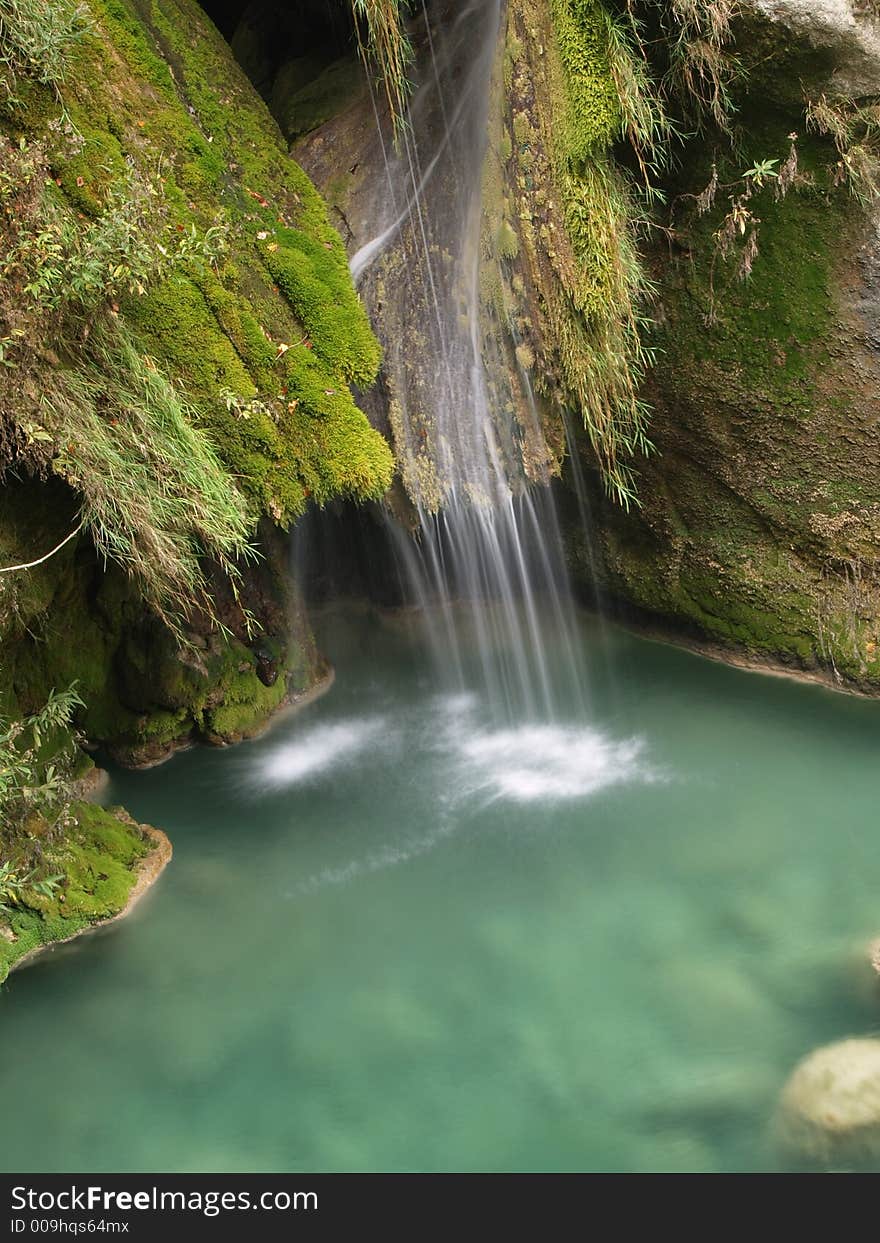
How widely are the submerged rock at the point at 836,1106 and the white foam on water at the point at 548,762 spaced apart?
2.26 metres

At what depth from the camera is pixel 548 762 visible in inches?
258

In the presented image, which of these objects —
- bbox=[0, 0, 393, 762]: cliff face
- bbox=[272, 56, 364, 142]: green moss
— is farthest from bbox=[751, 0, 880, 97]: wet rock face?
bbox=[0, 0, 393, 762]: cliff face

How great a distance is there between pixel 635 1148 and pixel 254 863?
2605mm

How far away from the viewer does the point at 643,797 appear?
611 centimetres

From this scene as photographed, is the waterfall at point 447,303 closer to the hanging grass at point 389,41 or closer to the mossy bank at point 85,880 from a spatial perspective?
the hanging grass at point 389,41

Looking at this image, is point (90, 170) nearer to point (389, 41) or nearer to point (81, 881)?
point (389, 41)

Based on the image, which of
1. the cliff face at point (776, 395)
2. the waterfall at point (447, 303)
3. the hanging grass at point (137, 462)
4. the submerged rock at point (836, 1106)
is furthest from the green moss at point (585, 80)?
the submerged rock at point (836, 1106)

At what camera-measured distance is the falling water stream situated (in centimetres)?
434

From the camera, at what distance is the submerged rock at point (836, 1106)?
388 centimetres

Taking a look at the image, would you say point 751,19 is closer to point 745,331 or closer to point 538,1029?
point 745,331

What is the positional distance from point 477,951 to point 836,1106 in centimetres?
177

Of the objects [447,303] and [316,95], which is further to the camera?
[316,95]

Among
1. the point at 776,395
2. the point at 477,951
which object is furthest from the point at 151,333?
the point at 776,395

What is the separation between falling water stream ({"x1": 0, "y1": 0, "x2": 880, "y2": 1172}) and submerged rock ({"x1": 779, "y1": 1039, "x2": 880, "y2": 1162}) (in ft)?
0.36
